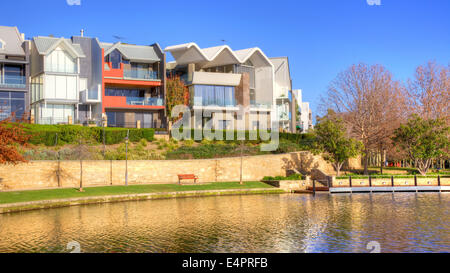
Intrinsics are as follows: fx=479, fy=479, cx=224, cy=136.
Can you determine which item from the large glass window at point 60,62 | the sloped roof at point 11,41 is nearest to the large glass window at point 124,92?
the large glass window at point 60,62

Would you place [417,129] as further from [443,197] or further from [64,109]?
[64,109]

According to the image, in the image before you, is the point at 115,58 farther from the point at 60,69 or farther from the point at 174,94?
the point at 174,94

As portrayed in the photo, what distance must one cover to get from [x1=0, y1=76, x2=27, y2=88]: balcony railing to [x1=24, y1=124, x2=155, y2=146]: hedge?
8192mm

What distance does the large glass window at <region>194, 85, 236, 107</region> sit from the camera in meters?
52.6

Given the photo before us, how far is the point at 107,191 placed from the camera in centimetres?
2825

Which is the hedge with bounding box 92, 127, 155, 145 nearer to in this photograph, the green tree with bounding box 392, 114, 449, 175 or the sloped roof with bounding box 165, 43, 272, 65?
the sloped roof with bounding box 165, 43, 272, 65

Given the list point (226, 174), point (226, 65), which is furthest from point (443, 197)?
point (226, 65)

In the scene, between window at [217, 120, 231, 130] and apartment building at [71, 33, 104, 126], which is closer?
apartment building at [71, 33, 104, 126]

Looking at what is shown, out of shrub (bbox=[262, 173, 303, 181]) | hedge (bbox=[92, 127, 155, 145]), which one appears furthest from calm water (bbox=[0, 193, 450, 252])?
hedge (bbox=[92, 127, 155, 145])

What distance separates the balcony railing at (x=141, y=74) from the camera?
163 feet

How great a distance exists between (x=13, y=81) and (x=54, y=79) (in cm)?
369

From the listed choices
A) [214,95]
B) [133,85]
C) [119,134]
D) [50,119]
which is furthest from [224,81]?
[50,119]

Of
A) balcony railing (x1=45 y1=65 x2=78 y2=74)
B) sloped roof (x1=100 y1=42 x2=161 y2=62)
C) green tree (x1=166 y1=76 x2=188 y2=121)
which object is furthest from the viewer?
green tree (x1=166 y1=76 x2=188 y2=121)

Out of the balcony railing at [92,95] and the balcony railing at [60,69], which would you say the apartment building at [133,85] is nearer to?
the balcony railing at [92,95]
